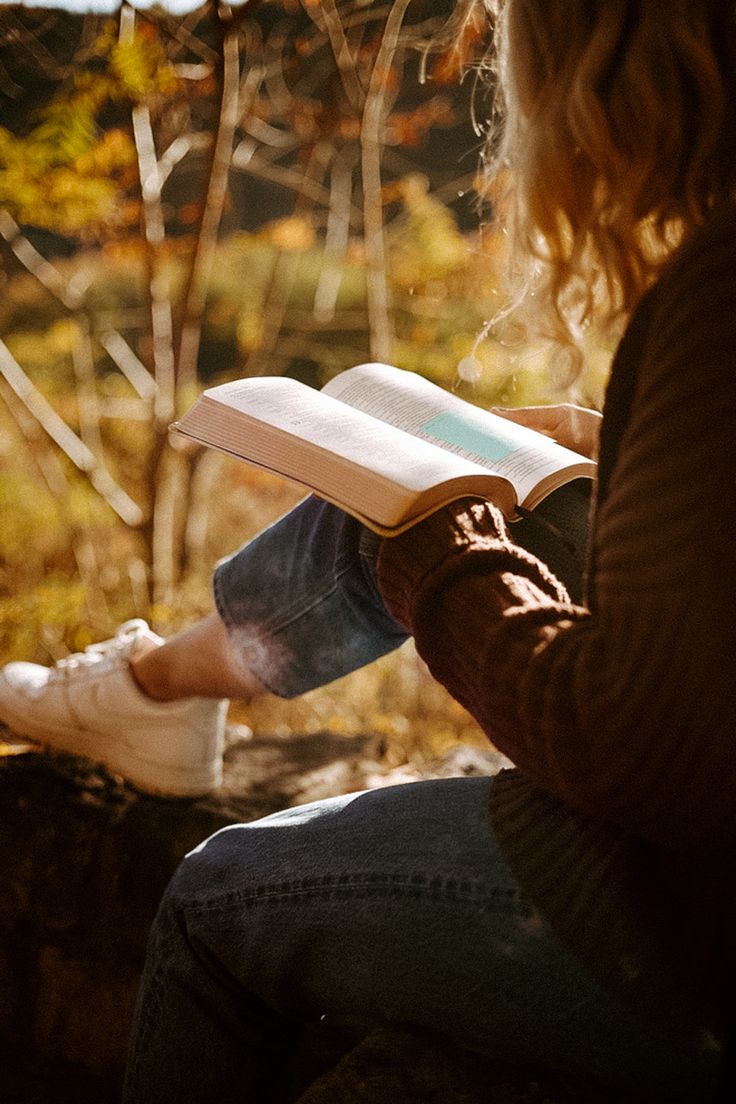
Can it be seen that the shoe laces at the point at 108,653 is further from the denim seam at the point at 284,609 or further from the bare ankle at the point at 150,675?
the denim seam at the point at 284,609

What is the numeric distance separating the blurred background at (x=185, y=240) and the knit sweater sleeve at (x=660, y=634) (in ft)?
4.49

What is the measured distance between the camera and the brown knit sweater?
67 cm

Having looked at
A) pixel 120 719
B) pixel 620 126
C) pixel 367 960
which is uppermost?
pixel 620 126

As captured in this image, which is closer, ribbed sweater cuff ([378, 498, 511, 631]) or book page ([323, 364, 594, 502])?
ribbed sweater cuff ([378, 498, 511, 631])

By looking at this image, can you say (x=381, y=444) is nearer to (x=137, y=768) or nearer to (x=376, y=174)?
(x=137, y=768)

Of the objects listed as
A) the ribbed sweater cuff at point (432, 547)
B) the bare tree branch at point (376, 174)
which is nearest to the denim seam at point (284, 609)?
the ribbed sweater cuff at point (432, 547)

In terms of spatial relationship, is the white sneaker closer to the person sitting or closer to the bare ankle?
the bare ankle

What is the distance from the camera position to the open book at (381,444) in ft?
2.96

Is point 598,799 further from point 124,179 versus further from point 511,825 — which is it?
point 124,179

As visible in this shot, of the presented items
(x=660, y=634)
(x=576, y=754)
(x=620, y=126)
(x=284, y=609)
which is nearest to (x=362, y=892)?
(x=576, y=754)

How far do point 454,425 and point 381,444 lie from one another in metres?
0.25

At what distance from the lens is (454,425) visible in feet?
4.00

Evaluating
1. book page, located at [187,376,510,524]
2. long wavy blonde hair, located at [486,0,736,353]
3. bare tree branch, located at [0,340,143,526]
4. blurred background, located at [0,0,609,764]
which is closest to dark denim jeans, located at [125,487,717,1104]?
book page, located at [187,376,510,524]

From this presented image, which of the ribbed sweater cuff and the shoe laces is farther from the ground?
the ribbed sweater cuff
